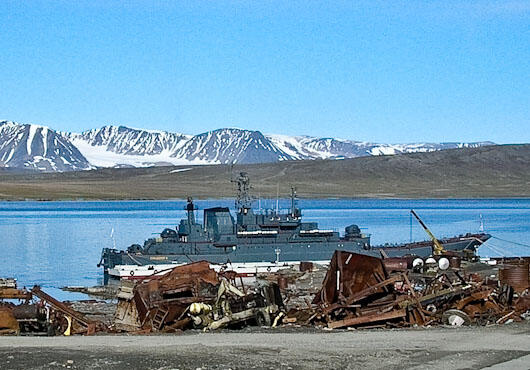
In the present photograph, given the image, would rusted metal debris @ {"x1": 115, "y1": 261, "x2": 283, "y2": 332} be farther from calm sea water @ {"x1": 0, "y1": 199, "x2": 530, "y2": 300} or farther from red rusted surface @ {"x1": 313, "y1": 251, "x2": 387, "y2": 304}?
calm sea water @ {"x1": 0, "y1": 199, "x2": 530, "y2": 300}

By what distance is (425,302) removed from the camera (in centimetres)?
2281

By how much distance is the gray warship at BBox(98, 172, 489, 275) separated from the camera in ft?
163

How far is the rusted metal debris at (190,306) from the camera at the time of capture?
2217cm

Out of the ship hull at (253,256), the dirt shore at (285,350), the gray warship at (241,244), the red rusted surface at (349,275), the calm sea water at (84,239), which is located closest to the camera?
the dirt shore at (285,350)

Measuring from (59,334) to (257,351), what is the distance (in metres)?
6.07

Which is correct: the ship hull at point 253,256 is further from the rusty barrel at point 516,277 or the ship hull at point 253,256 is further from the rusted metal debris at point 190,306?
the rusted metal debris at point 190,306

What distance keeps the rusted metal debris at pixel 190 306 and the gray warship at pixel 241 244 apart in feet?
82.0

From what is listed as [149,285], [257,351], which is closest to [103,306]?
[149,285]

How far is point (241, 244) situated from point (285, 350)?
32.6 m

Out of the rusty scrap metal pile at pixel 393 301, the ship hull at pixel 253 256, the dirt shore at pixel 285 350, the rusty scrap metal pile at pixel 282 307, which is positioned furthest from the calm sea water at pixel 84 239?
the dirt shore at pixel 285 350

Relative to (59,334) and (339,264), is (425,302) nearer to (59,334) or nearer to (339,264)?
(339,264)

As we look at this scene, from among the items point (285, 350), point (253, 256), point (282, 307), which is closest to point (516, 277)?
point (282, 307)

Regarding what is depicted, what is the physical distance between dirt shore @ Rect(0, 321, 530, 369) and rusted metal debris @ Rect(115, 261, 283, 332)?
4.57 ft

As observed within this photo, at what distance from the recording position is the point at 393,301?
73.4ft
